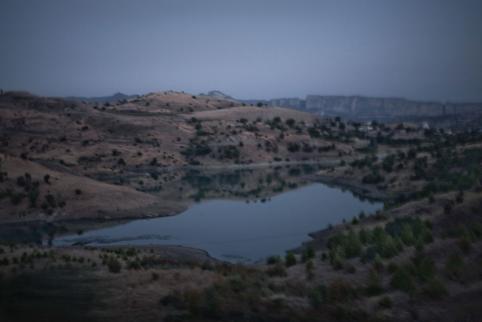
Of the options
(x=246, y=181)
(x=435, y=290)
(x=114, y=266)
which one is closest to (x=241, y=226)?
(x=114, y=266)

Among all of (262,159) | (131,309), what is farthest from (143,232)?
(262,159)

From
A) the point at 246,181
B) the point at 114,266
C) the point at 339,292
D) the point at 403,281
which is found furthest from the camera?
the point at 246,181

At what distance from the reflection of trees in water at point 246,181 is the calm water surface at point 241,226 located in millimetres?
3282

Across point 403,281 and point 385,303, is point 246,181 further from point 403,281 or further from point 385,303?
point 385,303

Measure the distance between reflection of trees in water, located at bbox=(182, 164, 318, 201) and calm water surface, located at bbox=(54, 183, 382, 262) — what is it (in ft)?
10.8

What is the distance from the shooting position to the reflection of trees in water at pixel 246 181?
1945 inches

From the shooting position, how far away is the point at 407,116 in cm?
18062

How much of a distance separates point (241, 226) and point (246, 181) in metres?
22.8

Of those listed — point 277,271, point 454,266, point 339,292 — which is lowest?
point 277,271

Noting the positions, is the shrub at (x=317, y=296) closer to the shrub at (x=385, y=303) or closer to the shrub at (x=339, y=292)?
the shrub at (x=339, y=292)

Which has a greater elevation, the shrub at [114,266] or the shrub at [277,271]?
the shrub at [277,271]

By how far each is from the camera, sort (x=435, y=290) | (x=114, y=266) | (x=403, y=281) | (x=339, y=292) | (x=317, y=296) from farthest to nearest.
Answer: (x=114, y=266) → (x=403, y=281) → (x=339, y=292) → (x=435, y=290) → (x=317, y=296)

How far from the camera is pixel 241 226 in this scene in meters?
34.7

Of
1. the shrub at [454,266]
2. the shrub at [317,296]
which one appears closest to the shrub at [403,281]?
the shrub at [454,266]
